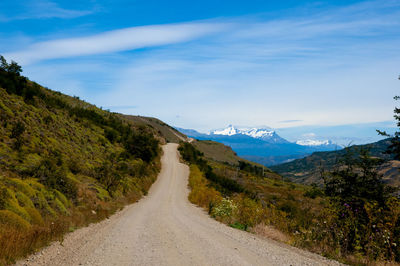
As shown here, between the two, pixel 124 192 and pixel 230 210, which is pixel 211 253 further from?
pixel 124 192

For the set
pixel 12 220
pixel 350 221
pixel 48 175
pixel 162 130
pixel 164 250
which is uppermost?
pixel 162 130

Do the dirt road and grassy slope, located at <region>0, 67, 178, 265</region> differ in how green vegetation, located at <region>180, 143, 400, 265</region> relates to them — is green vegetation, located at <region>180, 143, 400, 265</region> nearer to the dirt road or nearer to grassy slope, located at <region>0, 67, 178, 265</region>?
the dirt road

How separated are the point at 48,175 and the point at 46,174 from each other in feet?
0.38

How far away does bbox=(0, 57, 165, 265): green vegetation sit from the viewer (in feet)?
29.5

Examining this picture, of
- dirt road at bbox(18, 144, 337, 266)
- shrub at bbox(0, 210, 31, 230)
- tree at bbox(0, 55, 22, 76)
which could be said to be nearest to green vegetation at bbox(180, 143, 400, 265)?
dirt road at bbox(18, 144, 337, 266)

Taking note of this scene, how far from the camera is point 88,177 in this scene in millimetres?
21516

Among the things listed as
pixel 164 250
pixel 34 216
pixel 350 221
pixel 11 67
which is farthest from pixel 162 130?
pixel 350 221

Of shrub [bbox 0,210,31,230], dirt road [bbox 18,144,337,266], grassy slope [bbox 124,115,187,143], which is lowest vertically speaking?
dirt road [bbox 18,144,337,266]

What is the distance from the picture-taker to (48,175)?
46.1 feet

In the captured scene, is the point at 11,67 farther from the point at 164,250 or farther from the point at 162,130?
the point at 162,130

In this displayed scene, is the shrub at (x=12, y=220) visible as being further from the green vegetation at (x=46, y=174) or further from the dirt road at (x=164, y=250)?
the dirt road at (x=164, y=250)

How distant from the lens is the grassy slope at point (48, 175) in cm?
896

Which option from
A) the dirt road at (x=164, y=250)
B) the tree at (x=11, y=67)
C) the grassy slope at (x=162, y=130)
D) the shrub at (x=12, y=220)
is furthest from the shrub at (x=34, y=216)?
the grassy slope at (x=162, y=130)

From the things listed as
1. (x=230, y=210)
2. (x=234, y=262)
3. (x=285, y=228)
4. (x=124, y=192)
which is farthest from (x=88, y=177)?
(x=234, y=262)
